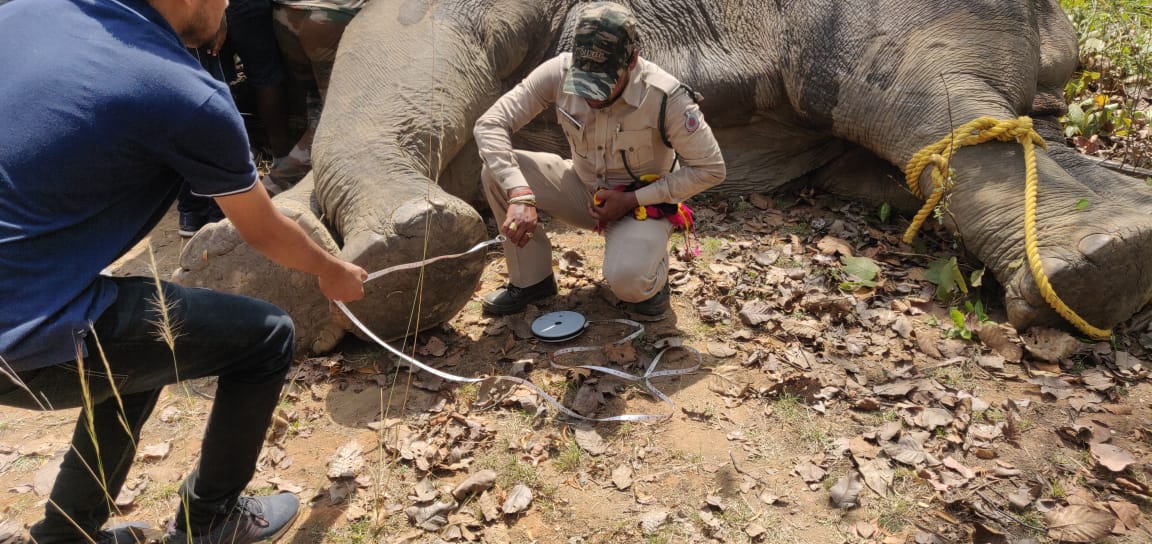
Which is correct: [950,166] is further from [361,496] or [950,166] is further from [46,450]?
[46,450]

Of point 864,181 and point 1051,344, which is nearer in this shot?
point 1051,344

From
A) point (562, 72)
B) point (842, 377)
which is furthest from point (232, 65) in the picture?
point (842, 377)

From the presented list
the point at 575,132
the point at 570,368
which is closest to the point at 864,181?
the point at 575,132

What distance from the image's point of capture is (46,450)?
3393 mm

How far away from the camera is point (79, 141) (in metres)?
1.85

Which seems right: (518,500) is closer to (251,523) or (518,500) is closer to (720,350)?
(251,523)

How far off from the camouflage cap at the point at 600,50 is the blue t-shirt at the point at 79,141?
1.66m

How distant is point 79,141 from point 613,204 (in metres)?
2.32

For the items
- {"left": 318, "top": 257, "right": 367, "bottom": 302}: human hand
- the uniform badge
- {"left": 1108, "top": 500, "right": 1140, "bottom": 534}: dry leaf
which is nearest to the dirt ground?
{"left": 1108, "top": 500, "right": 1140, "bottom": 534}: dry leaf

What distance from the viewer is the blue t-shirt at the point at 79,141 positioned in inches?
72.2

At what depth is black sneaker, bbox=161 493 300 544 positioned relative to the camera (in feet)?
8.55

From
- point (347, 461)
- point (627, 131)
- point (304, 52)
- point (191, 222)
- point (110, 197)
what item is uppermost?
point (110, 197)

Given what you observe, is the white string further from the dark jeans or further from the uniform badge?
the uniform badge

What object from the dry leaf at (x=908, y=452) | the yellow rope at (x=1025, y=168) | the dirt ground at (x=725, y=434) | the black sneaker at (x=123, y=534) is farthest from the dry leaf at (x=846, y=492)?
the black sneaker at (x=123, y=534)
